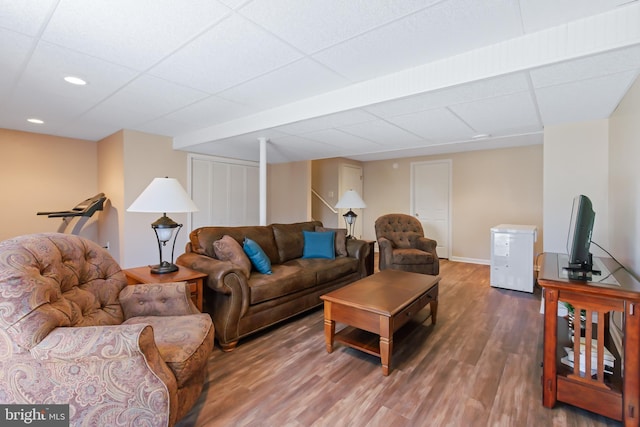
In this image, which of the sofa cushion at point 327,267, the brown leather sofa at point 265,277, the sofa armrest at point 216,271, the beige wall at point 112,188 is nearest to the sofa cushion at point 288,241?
the brown leather sofa at point 265,277

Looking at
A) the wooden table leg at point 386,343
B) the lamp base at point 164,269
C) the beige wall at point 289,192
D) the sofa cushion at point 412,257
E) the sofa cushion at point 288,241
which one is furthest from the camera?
the beige wall at point 289,192

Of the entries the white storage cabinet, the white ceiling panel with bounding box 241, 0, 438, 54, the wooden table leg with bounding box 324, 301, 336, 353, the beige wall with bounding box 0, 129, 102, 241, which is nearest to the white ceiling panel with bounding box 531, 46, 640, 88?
the white ceiling panel with bounding box 241, 0, 438, 54

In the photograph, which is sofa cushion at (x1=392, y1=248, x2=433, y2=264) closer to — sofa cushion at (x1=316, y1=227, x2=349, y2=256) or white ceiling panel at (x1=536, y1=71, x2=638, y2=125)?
sofa cushion at (x1=316, y1=227, x2=349, y2=256)

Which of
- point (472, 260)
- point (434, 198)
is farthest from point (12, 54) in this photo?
point (472, 260)

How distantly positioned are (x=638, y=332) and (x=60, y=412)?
8.65 feet

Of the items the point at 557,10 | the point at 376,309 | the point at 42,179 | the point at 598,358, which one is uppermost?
the point at 557,10

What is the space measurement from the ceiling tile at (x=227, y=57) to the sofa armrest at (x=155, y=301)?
5.27 feet

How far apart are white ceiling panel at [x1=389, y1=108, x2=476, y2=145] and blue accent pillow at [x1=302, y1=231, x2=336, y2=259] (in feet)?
5.25

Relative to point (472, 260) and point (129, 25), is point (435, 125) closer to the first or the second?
point (129, 25)

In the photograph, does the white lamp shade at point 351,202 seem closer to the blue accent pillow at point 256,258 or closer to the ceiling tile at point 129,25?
the blue accent pillow at point 256,258

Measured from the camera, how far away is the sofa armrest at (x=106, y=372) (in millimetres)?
1146

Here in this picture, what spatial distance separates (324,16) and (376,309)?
185 cm

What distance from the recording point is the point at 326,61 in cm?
210

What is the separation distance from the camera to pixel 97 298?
1.71 m
